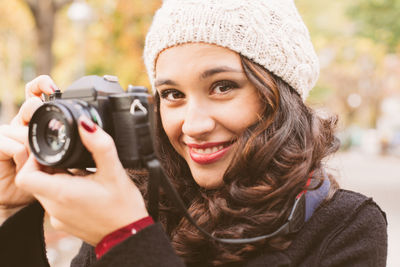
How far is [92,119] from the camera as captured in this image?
1.22 metres

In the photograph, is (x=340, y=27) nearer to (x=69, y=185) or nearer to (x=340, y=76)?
(x=69, y=185)

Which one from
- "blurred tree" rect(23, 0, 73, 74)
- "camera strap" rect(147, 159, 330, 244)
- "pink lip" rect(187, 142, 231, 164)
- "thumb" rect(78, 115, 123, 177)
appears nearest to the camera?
"thumb" rect(78, 115, 123, 177)

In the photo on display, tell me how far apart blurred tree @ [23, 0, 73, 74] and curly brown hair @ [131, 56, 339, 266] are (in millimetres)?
5692

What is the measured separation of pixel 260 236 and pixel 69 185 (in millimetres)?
642

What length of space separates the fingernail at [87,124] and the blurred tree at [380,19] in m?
8.16

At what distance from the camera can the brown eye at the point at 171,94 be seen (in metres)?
1.59

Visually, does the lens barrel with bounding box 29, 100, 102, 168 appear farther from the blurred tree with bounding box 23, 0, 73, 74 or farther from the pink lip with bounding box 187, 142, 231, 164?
the blurred tree with bounding box 23, 0, 73, 74

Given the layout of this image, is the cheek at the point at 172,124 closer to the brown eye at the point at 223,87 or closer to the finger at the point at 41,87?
the brown eye at the point at 223,87

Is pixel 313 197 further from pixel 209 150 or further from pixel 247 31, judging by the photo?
pixel 247 31

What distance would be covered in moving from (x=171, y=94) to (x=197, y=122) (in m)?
0.18

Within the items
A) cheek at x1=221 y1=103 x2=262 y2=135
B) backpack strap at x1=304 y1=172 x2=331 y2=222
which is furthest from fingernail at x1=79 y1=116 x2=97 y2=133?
backpack strap at x1=304 y1=172 x2=331 y2=222

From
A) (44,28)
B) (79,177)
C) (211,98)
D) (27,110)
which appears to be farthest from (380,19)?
(79,177)

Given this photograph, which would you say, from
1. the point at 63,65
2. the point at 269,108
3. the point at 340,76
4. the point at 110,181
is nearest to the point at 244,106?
the point at 269,108

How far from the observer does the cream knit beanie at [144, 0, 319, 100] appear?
1.50 metres
